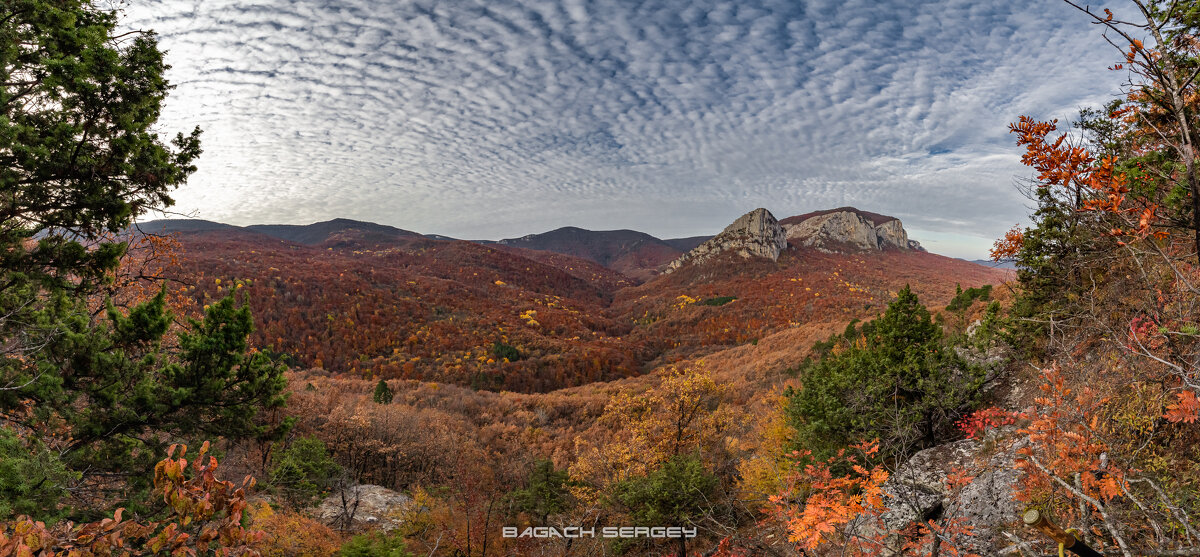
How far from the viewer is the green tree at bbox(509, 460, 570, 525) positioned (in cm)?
1434

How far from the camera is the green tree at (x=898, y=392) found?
10.5m

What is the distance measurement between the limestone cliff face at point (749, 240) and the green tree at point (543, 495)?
117m

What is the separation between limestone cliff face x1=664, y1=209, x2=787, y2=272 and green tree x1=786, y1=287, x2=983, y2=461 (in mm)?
116155

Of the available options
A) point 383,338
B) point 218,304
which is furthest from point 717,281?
point 218,304

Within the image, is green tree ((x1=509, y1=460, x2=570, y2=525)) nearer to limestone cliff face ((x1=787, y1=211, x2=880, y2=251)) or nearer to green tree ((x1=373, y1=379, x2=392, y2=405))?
green tree ((x1=373, y1=379, x2=392, y2=405))

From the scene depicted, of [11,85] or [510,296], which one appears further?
[510,296]

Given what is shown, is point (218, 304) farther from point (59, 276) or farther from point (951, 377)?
point (951, 377)

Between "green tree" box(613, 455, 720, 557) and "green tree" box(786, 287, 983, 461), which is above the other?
"green tree" box(786, 287, 983, 461)

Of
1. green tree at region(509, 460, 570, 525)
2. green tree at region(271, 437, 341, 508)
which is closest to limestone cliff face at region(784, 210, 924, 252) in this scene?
green tree at region(509, 460, 570, 525)

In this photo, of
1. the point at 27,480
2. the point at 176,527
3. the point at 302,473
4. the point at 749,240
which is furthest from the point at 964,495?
the point at 749,240

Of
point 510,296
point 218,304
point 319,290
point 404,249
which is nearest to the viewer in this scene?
point 218,304

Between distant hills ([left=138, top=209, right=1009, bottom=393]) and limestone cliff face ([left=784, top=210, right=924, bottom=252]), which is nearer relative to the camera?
distant hills ([left=138, top=209, right=1009, bottom=393])

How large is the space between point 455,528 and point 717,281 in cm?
11111

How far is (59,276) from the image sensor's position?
578 centimetres
